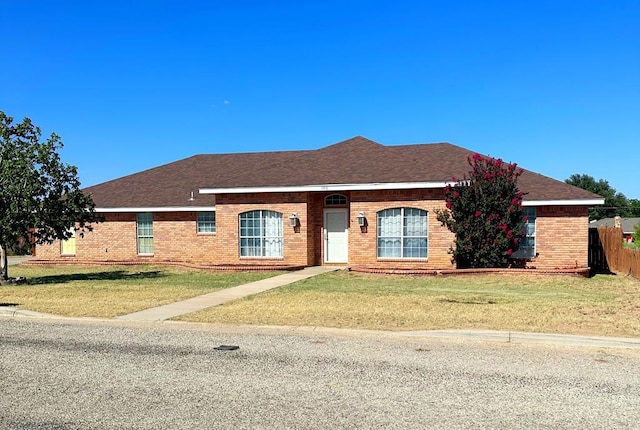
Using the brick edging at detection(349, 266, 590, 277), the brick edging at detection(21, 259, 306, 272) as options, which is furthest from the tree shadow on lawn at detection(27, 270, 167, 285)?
the brick edging at detection(349, 266, 590, 277)

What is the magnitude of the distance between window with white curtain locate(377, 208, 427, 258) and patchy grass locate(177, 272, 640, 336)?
3.32 metres

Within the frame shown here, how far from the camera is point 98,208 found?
25.5m

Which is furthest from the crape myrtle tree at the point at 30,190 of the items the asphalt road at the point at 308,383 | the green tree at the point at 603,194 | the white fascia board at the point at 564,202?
the green tree at the point at 603,194

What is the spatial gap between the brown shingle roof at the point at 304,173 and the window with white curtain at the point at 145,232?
0.74 metres

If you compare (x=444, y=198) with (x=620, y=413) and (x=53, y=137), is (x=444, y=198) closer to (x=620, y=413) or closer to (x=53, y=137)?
(x=53, y=137)

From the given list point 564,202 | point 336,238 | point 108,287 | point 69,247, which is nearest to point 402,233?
point 336,238

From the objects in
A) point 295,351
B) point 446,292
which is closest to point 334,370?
point 295,351

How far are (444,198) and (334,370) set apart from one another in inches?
547

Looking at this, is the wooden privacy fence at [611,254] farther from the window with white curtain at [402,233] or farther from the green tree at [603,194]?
the green tree at [603,194]

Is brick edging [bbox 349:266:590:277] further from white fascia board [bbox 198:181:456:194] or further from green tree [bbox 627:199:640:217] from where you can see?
green tree [bbox 627:199:640:217]

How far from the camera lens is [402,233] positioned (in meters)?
20.6

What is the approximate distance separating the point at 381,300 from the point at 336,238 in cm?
953

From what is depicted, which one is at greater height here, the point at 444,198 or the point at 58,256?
the point at 444,198

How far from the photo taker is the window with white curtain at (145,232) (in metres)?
25.6
